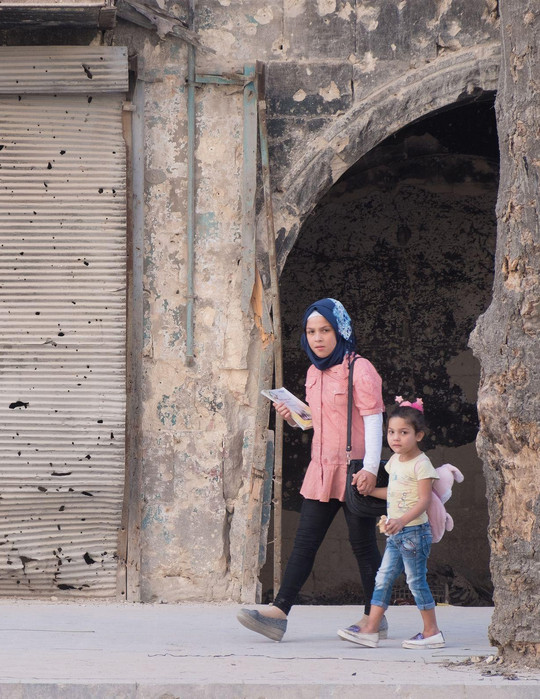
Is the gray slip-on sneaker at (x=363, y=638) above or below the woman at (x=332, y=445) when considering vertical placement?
below

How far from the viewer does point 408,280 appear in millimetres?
9648

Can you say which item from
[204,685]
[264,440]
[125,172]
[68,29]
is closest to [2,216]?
[125,172]

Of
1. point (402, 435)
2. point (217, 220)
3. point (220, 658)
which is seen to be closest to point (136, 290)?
point (217, 220)

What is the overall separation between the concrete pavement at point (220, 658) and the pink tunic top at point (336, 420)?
0.68m

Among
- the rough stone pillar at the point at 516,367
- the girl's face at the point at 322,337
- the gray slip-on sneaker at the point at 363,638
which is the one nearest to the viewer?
the rough stone pillar at the point at 516,367

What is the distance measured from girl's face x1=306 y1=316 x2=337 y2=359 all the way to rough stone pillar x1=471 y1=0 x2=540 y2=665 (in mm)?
849

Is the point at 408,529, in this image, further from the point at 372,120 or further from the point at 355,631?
the point at 372,120

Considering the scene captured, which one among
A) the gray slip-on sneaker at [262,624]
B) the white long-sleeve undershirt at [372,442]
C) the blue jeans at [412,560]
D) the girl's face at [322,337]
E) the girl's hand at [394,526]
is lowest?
the gray slip-on sneaker at [262,624]

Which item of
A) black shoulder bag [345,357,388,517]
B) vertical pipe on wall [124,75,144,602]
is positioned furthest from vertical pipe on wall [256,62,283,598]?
black shoulder bag [345,357,388,517]

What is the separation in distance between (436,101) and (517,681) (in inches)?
140

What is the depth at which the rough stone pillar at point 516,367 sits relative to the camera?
3959 millimetres

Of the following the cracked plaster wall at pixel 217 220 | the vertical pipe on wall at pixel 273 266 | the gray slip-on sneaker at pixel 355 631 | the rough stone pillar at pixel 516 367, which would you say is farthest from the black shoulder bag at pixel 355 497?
the cracked plaster wall at pixel 217 220

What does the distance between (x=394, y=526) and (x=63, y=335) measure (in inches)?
93.1

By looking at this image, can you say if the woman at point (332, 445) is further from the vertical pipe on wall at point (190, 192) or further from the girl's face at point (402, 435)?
the vertical pipe on wall at point (190, 192)
